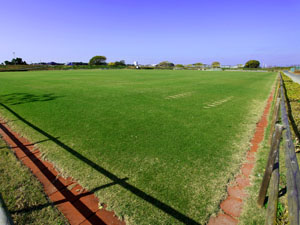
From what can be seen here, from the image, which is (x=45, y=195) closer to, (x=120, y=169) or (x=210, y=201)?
(x=120, y=169)

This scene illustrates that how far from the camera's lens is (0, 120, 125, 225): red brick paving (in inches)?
95.7

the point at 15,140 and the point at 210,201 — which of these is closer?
the point at 210,201

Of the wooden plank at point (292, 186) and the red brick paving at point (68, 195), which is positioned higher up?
the wooden plank at point (292, 186)

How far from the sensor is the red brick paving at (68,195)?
2.43m

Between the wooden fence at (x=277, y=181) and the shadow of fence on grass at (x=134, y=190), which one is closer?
the wooden fence at (x=277, y=181)

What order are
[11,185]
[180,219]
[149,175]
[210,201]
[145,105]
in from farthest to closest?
1. [145,105]
2. [149,175]
3. [11,185]
4. [210,201]
5. [180,219]

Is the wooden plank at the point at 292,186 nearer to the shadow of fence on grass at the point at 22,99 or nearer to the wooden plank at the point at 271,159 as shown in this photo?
the wooden plank at the point at 271,159

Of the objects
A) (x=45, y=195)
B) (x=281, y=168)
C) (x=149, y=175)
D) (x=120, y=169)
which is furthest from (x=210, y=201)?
(x=45, y=195)

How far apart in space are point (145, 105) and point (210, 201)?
21.1 feet

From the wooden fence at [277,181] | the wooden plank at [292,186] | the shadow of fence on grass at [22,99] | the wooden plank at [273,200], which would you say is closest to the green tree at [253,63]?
the shadow of fence on grass at [22,99]

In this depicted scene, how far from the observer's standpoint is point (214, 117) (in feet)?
22.3

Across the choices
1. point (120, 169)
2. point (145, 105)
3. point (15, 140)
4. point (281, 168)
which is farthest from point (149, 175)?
point (145, 105)

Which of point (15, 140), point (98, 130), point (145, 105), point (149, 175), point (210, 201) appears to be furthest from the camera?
point (145, 105)

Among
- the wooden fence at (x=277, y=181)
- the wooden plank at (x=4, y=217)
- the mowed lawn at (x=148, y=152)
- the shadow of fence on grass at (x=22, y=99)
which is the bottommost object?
the mowed lawn at (x=148, y=152)
